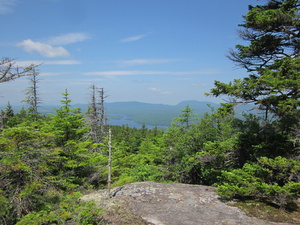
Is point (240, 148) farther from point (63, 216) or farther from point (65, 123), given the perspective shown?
point (65, 123)

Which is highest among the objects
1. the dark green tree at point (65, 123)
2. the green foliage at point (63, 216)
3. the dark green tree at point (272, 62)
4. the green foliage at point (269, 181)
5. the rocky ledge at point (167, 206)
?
the dark green tree at point (272, 62)

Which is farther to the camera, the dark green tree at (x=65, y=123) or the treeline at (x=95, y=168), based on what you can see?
the dark green tree at (x=65, y=123)

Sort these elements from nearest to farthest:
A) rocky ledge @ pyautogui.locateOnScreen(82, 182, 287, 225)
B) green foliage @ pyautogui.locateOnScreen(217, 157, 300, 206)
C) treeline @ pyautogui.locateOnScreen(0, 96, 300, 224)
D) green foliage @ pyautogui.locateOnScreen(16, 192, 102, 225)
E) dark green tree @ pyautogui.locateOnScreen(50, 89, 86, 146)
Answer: green foliage @ pyautogui.locateOnScreen(16, 192, 102, 225) → treeline @ pyautogui.locateOnScreen(0, 96, 300, 224) → green foliage @ pyautogui.locateOnScreen(217, 157, 300, 206) → rocky ledge @ pyautogui.locateOnScreen(82, 182, 287, 225) → dark green tree @ pyautogui.locateOnScreen(50, 89, 86, 146)

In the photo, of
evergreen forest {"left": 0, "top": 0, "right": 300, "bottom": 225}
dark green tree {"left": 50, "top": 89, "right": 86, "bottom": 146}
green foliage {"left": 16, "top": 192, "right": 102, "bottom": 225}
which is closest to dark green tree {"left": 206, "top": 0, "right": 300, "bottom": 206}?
evergreen forest {"left": 0, "top": 0, "right": 300, "bottom": 225}

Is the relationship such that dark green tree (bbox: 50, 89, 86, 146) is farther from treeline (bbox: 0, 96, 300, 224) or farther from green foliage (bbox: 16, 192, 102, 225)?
green foliage (bbox: 16, 192, 102, 225)

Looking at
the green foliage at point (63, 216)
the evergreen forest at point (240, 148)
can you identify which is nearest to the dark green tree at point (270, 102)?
the evergreen forest at point (240, 148)

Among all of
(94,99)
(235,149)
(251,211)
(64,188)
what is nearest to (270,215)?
(251,211)

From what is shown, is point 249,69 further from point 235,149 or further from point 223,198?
point 223,198

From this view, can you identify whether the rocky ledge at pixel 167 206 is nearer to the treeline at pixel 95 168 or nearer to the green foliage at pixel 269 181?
the treeline at pixel 95 168

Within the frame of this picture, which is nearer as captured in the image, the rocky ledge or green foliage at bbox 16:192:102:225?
green foliage at bbox 16:192:102:225

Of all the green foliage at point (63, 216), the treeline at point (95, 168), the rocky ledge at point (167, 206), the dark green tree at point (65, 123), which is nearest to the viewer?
the green foliage at point (63, 216)

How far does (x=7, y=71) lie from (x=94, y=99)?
784 inches

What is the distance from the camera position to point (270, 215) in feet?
24.9

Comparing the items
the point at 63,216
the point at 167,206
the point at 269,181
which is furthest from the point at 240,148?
the point at 63,216
